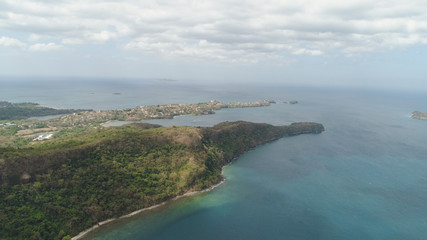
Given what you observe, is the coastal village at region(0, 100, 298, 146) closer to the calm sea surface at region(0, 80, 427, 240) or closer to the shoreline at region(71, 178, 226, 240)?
the shoreline at region(71, 178, 226, 240)

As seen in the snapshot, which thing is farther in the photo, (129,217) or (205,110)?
(205,110)

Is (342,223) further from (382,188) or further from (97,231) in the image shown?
(97,231)

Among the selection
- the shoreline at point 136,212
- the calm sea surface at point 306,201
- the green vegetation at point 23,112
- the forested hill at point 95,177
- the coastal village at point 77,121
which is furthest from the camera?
the green vegetation at point 23,112

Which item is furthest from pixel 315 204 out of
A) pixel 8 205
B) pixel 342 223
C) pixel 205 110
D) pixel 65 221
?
pixel 205 110

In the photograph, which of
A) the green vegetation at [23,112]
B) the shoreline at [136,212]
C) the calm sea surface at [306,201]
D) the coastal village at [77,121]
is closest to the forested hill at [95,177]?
the shoreline at [136,212]

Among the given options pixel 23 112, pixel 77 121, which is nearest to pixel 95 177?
pixel 77 121

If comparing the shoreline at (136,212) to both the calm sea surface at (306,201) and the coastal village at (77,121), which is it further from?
the coastal village at (77,121)

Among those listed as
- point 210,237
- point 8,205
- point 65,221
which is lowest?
point 210,237

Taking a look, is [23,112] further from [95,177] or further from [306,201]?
[306,201]
